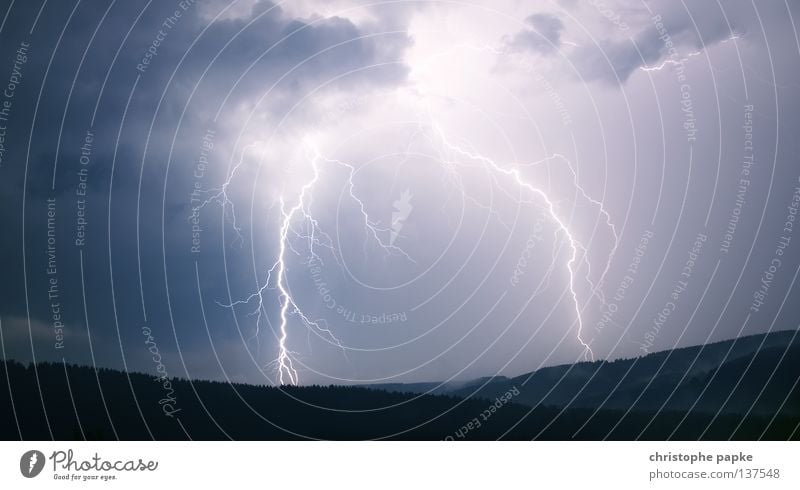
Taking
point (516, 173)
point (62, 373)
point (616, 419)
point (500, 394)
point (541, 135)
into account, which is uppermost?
point (541, 135)

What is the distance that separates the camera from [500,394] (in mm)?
16578

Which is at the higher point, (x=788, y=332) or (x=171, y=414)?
(x=788, y=332)

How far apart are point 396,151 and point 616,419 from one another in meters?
10.9

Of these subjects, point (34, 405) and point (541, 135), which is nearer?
point (34, 405)

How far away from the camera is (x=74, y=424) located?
13.8 metres
